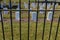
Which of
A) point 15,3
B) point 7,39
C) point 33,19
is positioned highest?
point 15,3

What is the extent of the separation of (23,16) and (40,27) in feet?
1.70

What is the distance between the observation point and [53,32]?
7.42ft

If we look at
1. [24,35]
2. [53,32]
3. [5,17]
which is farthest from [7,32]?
[53,32]

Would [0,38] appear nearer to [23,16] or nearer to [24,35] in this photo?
[24,35]

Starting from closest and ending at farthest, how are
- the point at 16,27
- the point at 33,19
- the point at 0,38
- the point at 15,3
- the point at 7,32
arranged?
1. the point at 0,38
2. the point at 7,32
3. the point at 16,27
4. the point at 33,19
5. the point at 15,3

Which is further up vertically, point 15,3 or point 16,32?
point 15,3

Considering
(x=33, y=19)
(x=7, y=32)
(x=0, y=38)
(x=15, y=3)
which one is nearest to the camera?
(x=0, y=38)

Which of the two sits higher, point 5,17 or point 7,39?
point 5,17

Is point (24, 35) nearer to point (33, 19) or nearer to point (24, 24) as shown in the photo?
point (24, 24)

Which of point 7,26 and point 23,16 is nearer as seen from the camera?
point 7,26

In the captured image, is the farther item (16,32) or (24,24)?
(24,24)

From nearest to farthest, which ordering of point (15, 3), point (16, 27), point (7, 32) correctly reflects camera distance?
point (7, 32) → point (16, 27) → point (15, 3)

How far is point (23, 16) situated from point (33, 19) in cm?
22

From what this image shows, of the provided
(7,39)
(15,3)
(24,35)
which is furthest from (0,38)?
(15,3)
